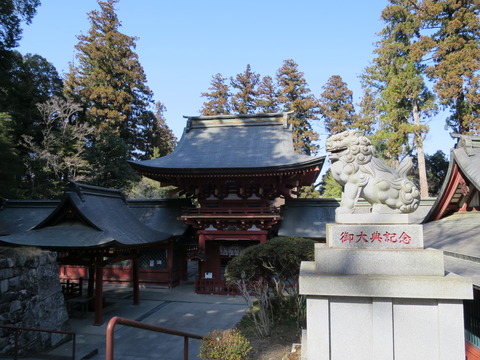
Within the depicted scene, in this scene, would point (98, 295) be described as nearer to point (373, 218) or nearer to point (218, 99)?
point (373, 218)

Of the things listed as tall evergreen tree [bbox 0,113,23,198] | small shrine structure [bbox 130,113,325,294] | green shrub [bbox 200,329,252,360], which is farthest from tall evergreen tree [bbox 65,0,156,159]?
green shrub [bbox 200,329,252,360]

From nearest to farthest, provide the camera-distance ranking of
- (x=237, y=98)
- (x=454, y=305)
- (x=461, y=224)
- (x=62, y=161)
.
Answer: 1. (x=454, y=305)
2. (x=461, y=224)
3. (x=62, y=161)
4. (x=237, y=98)

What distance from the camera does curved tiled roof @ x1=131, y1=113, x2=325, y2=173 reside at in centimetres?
1318

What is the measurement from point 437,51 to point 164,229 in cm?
2000

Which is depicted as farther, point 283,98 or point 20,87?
point 283,98

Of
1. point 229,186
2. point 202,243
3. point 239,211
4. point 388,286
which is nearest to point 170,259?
point 202,243

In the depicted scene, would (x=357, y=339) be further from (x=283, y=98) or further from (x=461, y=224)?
(x=283, y=98)

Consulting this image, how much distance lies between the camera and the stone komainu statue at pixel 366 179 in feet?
13.5

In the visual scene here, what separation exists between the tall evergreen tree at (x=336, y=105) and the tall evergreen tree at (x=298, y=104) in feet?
5.40

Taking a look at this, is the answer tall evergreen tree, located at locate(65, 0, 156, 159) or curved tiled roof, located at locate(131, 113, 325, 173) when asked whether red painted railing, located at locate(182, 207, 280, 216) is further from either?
tall evergreen tree, located at locate(65, 0, 156, 159)

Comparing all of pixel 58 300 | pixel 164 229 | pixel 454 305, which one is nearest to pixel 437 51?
pixel 164 229

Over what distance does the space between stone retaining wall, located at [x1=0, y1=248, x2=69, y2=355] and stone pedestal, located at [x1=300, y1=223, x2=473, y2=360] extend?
6.51 metres

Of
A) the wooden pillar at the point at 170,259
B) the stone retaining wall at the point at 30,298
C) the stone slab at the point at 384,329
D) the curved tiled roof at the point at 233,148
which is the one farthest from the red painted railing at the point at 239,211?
the stone slab at the point at 384,329

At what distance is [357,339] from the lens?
3.68m
